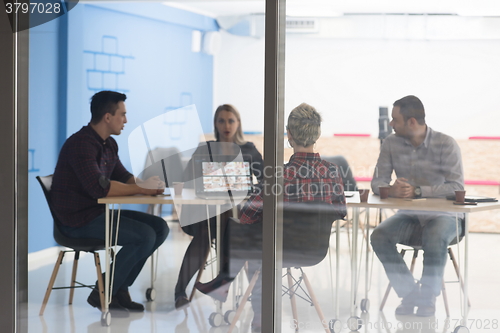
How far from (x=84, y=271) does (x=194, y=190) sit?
Answer: 71 cm

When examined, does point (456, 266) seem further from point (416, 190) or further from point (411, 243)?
point (416, 190)

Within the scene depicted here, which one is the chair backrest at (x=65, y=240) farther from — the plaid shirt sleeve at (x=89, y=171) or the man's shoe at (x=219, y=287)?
the man's shoe at (x=219, y=287)

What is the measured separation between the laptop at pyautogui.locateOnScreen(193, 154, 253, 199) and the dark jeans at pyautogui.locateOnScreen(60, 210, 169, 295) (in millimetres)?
292

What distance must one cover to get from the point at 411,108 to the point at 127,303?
167 centimetres

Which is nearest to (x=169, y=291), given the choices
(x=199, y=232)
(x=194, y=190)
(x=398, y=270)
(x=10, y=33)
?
(x=199, y=232)

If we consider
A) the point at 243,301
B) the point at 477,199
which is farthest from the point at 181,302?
the point at 477,199

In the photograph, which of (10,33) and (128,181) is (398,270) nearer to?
(128,181)

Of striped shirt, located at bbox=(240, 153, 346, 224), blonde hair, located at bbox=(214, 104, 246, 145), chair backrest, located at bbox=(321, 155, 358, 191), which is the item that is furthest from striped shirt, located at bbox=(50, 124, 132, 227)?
chair backrest, located at bbox=(321, 155, 358, 191)

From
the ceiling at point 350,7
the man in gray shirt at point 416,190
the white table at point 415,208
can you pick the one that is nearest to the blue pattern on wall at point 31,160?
the ceiling at point 350,7

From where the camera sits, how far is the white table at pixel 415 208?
7.79 feet

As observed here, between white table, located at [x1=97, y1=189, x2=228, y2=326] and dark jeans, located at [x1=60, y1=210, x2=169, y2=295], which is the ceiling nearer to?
white table, located at [x1=97, y1=189, x2=228, y2=326]

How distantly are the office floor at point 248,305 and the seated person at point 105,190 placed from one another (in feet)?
0.22

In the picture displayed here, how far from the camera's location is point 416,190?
2398 millimetres

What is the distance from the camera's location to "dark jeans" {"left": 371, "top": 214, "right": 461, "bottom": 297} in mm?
2406
